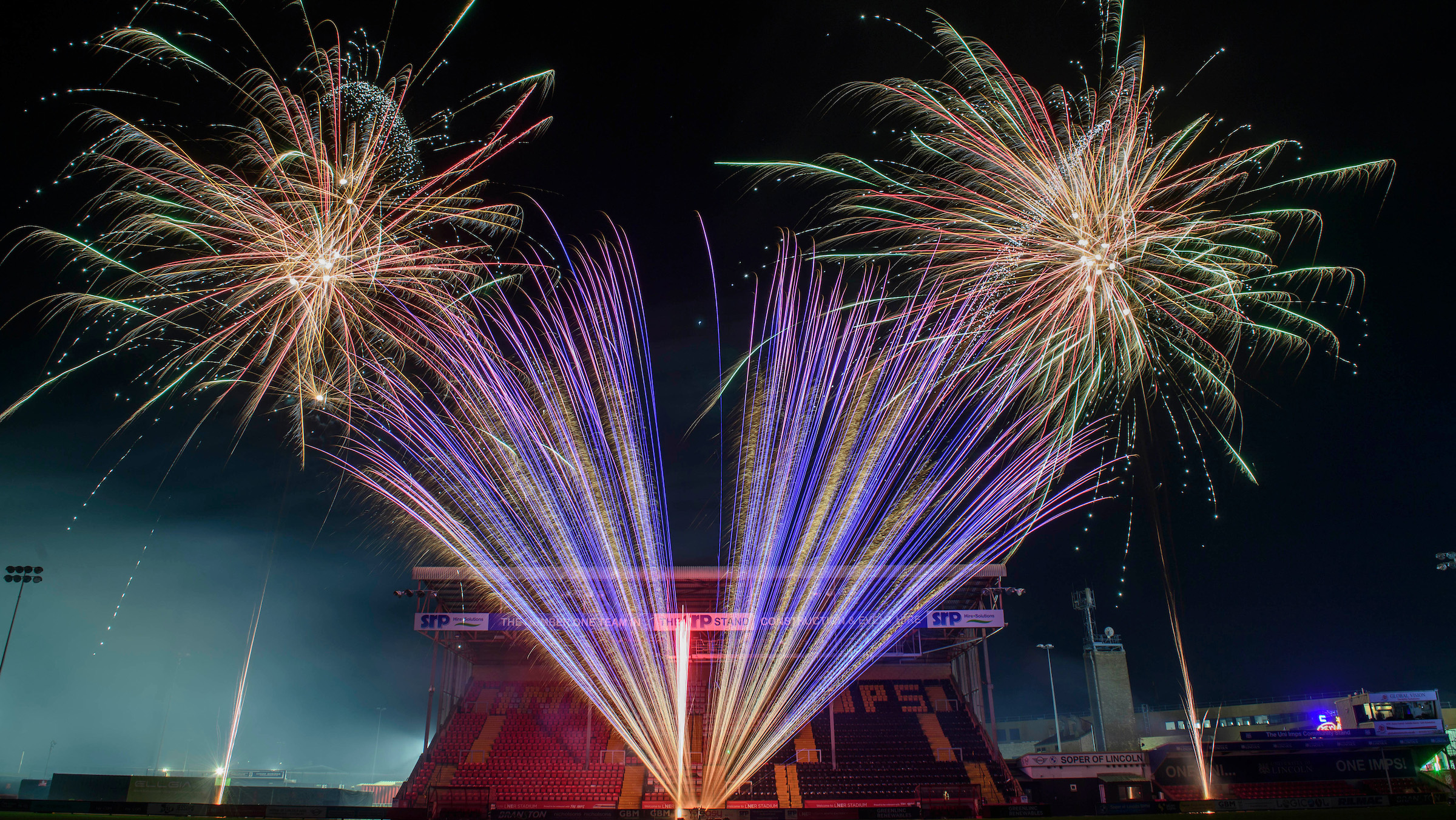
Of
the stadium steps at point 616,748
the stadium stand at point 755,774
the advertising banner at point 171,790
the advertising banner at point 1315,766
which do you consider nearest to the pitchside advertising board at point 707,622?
the stadium stand at point 755,774

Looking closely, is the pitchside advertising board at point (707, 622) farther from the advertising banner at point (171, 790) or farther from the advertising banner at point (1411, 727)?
the advertising banner at point (1411, 727)

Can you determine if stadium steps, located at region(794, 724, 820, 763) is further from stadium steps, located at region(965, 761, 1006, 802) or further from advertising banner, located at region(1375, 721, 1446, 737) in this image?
advertising banner, located at region(1375, 721, 1446, 737)

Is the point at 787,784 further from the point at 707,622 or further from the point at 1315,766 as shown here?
the point at 1315,766

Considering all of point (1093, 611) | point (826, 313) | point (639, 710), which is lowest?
point (639, 710)

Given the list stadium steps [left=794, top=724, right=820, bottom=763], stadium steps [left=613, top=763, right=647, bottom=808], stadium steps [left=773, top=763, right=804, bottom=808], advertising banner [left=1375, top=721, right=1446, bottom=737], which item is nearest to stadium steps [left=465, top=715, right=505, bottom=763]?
stadium steps [left=613, top=763, right=647, bottom=808]

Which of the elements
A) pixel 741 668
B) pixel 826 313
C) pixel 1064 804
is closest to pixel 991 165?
pixel 826 313

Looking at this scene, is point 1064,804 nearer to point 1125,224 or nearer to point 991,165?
point 1125,224
